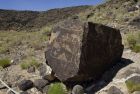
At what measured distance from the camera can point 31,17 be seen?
256 ft

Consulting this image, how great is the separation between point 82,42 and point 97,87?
56.4 inches

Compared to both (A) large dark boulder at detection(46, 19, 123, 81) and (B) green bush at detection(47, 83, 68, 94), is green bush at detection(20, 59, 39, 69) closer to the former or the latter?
(A) large dark boulder at detection(46, 19, 123, 81)

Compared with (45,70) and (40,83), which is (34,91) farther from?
(45,70)

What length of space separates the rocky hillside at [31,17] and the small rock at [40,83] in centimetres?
5127

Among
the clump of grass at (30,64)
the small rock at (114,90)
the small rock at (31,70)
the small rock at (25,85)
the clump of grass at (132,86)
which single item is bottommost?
the small rock at (25,85)

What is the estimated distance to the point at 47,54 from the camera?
1170cm

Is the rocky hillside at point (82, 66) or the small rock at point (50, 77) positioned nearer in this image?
the rocky hillside at point (82, 66)

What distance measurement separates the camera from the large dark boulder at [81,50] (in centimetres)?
1062

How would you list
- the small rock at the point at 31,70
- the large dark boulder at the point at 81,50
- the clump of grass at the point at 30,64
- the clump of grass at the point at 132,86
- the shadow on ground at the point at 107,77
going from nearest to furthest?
1. the clump of grass at the point at 132,86
2. the large dark boulder at the point at 81,50
3. the shadow on ground at the point at 107,77
4. the small rock at the point at 31,70
5. the clump of grass at the point at 30,64

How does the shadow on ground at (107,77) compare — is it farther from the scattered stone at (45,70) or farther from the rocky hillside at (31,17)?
the rocky hillside at (31,17)

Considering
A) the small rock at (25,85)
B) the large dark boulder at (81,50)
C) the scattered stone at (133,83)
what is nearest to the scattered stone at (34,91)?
the small rock at (25,85)

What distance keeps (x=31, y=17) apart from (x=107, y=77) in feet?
223

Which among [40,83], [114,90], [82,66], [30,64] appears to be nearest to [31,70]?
[30,64]

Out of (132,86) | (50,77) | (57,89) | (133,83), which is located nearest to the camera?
(132,86)
